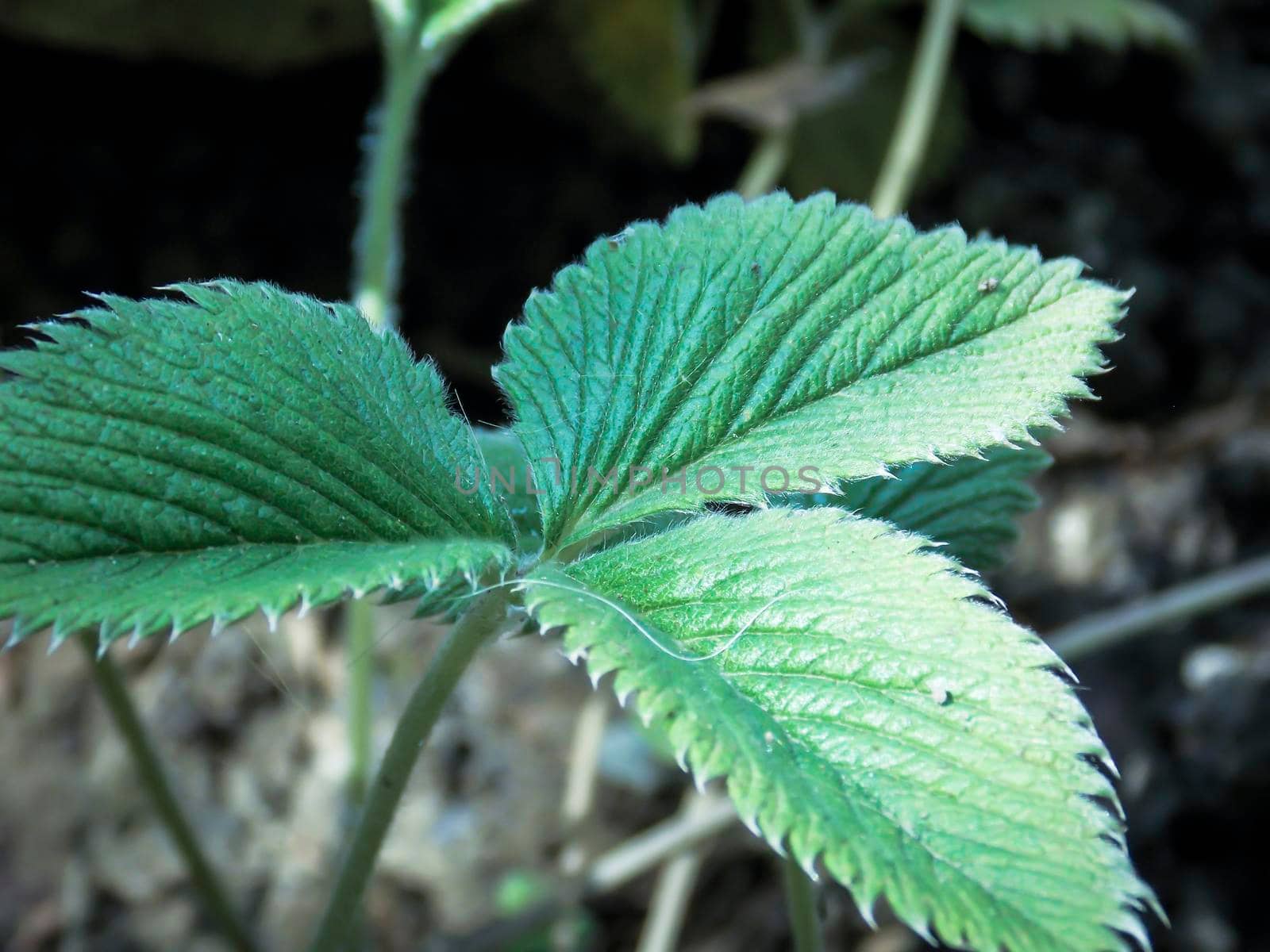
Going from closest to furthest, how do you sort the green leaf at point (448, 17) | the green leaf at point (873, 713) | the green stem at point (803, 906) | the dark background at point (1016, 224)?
1. the green leaf at point (873, 713)
2. the green stem at point (803, 906)
3. the green leaf at point (448, 17)
4. the dark background at point (1016, 224)

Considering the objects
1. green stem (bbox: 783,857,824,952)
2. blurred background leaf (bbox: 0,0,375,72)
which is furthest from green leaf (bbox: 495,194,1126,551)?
blurred background leaf (bbox: 0,0,375,72)

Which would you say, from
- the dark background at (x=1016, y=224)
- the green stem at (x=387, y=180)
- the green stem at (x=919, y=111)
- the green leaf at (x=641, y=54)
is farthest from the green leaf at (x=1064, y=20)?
the green stem at (x=387, y=180)

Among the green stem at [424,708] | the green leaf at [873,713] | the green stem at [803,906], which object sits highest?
the green stem at [424,708]

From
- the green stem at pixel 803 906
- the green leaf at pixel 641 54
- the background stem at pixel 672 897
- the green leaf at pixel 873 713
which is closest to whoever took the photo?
the green leaf at pixel 873 713

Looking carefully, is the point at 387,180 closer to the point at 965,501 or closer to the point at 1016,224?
the point at 965,501

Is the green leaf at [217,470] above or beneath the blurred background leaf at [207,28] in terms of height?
beneath

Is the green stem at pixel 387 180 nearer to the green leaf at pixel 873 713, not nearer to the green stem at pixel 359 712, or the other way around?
the green stem at pixel 359 712

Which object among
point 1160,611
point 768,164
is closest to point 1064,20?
point 768,164
